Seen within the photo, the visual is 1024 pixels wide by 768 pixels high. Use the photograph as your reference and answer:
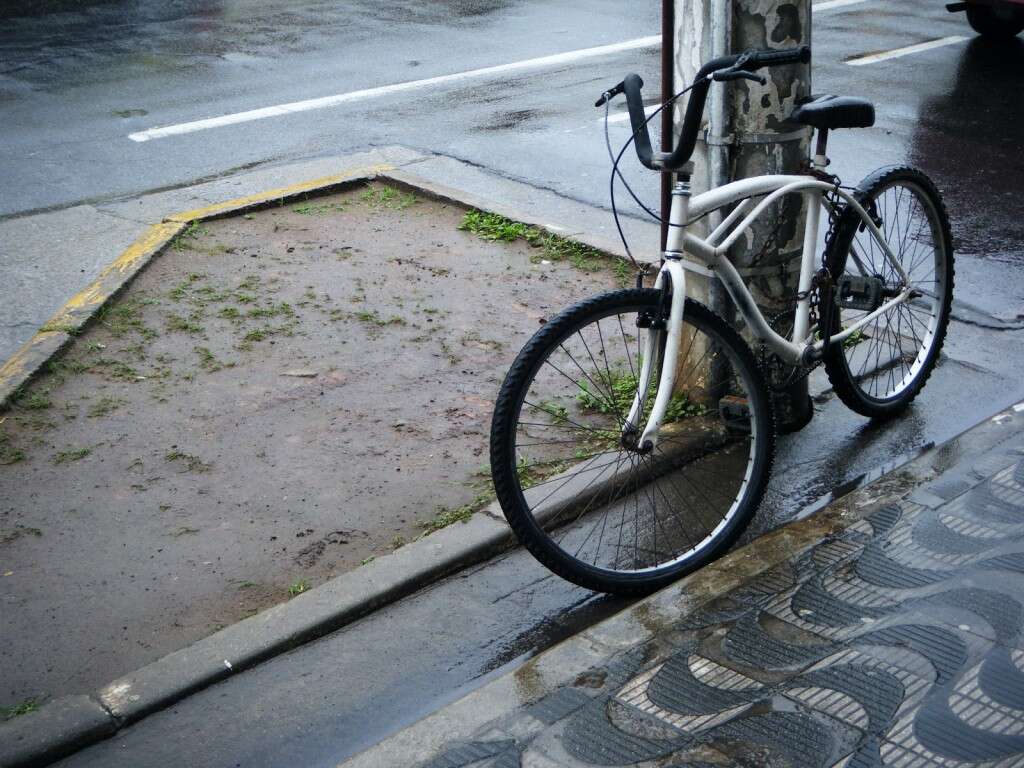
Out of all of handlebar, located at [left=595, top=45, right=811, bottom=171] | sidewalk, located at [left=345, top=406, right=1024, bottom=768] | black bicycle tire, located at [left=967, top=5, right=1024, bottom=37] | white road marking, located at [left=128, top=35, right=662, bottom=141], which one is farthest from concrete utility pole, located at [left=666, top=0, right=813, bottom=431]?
black bicycle tire, located at [left=967, top=5, right=1024, bottom=37]

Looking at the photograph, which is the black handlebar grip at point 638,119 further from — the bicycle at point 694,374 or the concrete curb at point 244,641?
the concrete curb at point 244,641

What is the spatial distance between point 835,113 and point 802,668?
1954 mm

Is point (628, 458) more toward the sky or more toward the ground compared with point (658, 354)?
more toward the ground

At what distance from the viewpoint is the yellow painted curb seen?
561 cm

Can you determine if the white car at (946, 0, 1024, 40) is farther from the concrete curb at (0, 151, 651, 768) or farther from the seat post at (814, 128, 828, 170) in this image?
the concrete curb at (0, 151, 651, 768)

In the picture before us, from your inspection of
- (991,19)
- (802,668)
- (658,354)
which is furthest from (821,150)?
(991,19)

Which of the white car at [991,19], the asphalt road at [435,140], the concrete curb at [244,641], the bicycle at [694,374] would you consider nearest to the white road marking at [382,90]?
the asphalt road at [435,140]

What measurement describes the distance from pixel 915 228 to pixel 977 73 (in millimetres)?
6443

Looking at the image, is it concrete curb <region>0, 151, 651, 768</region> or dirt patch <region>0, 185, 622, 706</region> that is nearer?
concrete curb <region>0, 151, 651, 768</region>

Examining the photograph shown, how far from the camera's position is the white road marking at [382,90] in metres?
9.70

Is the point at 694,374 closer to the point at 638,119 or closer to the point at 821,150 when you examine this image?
the point at 821,150

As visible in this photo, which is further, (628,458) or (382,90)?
(382,90)

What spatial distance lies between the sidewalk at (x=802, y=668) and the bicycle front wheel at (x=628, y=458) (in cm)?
25

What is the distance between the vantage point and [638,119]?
12.6ft
